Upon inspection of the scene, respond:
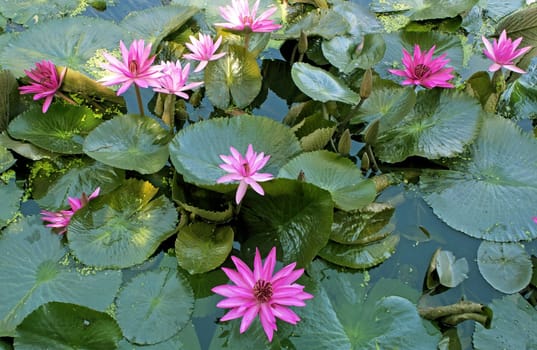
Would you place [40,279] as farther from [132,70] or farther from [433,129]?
[433,129]

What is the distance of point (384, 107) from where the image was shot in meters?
2.43

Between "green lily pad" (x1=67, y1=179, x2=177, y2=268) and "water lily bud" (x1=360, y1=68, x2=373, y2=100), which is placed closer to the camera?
"green lily pad" (x1=67, y1=179, x2=177, y2=268)

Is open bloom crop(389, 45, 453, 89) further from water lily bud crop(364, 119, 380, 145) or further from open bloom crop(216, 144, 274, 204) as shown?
open bloom crop(216, 144, 274, 204)

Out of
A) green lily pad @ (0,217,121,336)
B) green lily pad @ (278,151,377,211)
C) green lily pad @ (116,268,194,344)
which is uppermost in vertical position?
green lily pad @ (278,151,377,211)

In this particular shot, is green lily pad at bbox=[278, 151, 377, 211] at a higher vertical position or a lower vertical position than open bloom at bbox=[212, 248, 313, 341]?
higher

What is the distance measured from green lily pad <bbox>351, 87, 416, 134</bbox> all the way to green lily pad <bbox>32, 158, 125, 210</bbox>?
3.63 feet

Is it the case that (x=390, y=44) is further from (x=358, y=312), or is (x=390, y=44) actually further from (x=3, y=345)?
(x=3, y=345)

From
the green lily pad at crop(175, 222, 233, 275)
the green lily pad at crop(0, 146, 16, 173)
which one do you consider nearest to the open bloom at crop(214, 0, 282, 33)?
the green lily pad at crop(175, 222, 233, 275)

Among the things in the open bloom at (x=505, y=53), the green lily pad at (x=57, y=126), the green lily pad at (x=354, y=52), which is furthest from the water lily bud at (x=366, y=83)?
the green lily pad at (x=57, y=126)

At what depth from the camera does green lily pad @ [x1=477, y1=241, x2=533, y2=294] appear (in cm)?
198

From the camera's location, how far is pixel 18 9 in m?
3.08

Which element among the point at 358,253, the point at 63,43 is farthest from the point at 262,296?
Result: the point at 63,43

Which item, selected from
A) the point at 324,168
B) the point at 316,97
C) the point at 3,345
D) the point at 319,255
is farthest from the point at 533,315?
the point at 3,345

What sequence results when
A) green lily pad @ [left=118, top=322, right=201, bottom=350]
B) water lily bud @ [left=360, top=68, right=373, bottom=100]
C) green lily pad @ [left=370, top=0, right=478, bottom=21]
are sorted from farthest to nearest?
green lily pad @ [left=370, top=0, right=478, bottom=21], water lily bud @ [left=360, top=68, right=373, bottom=100], green lily pad @ [left=118, top=322, right=201, bottom=350]
